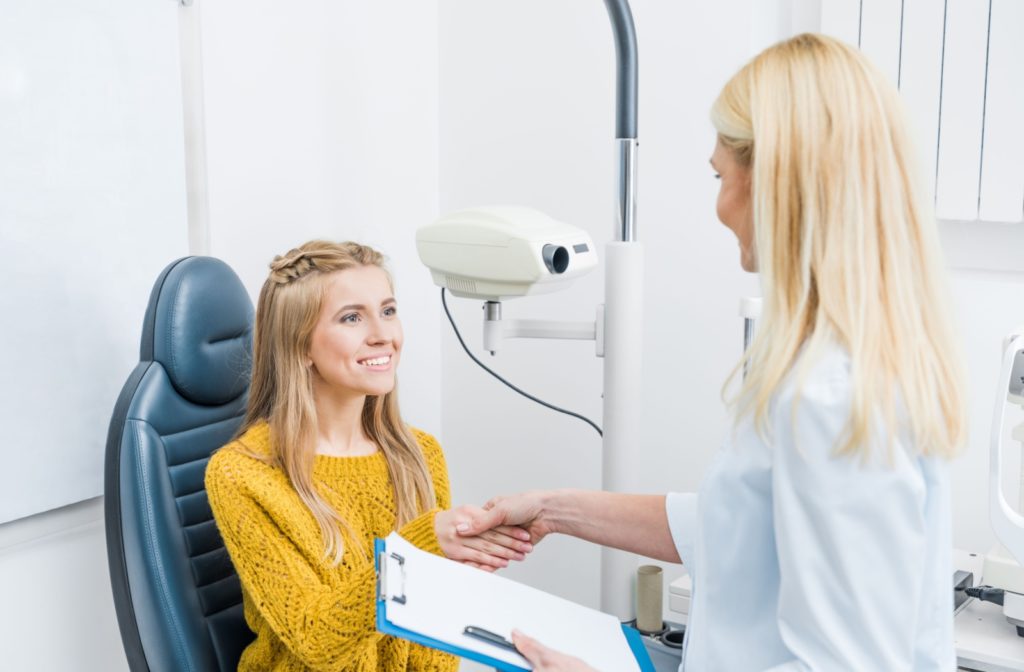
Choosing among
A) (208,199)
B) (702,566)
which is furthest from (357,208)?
(702,566)

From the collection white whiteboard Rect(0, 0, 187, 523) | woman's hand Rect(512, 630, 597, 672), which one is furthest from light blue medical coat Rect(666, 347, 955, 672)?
white whiteboard Rect(0, 0, 187, 523)

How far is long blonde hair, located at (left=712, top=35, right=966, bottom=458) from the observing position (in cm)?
81

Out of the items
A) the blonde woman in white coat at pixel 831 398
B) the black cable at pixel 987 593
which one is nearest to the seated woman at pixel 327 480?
the blonde woman in white coat at pixel 831 398

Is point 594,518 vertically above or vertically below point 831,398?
below

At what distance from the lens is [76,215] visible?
152 cm

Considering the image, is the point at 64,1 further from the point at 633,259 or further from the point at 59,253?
the point at 633,259

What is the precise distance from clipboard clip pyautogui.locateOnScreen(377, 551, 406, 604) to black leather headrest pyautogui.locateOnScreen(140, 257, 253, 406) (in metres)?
0.50

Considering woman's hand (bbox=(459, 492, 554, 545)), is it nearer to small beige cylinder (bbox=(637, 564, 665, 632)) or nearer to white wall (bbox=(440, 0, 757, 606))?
small beige cylinder (bbox=(637, 564, 665, 632))

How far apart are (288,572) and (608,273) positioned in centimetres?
70

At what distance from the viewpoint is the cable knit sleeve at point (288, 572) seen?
4.30 feet

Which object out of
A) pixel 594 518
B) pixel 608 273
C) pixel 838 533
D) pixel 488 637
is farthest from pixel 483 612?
pixel 608 273

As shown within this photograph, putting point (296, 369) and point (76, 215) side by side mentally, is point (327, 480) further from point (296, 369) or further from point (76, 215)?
point (76, 215)

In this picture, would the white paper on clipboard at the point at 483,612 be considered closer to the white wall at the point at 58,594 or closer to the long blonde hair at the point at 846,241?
the long blonde hair at the point at 846,241

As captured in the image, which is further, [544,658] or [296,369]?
[296,369]
